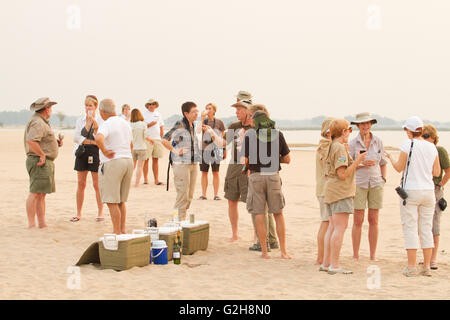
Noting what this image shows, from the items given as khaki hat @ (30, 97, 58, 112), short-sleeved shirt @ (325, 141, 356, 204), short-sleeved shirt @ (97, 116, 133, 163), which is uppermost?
khaki hat @ (30, 97, 58, 112)

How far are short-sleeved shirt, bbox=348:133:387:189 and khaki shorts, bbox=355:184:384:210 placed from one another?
53 millimetres

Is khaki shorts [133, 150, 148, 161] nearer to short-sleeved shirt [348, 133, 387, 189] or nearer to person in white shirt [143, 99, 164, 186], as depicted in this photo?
person in white shirt [143, 99, 164, 186]

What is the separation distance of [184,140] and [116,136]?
976 mm

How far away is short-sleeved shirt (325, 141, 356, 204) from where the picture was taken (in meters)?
5.85

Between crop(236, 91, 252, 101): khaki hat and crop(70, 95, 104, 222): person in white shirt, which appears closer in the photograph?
crop(236, 91, 252, 101): khaki hat

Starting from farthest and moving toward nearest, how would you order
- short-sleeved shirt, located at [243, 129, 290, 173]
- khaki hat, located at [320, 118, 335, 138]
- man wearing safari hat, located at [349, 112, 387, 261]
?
1. short-sleeved shirt, located at [243, 129, 290, 173]
2. man wearing safari hat, located at [349, 112, 387, 261]
3. khaki hat, located at [320, 118, 335, 138]

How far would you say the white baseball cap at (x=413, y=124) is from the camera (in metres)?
5.94

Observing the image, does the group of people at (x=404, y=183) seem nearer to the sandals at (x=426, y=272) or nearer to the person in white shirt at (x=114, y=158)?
the sandals at (x=426, y=272)

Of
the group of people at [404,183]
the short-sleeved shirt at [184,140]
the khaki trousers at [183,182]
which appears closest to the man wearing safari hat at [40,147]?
the short-sleeved shirt at [184,140]

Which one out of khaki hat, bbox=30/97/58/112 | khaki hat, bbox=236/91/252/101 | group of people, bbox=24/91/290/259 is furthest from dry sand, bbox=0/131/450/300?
khaki hat, bbox=236/91/252/101

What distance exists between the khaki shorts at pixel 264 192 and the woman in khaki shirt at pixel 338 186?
0.71 m

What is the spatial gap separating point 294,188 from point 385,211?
154 inches
